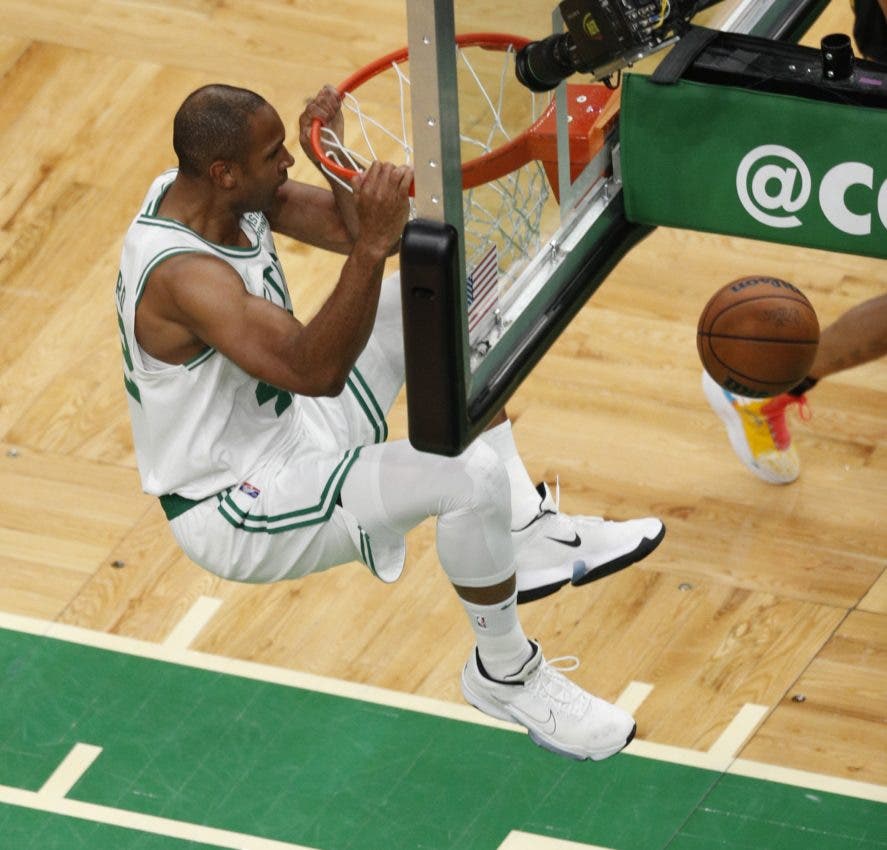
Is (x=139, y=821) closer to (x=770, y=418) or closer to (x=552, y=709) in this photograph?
(x=552, y=709)

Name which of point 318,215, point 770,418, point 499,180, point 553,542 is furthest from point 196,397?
point 770,418

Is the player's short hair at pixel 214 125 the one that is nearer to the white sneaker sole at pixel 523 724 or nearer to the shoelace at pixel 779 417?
the white sneaker sole at pixel 523 724

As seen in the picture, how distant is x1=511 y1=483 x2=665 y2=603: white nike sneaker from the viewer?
5.51 m

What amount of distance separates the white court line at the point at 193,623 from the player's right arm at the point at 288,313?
156cm

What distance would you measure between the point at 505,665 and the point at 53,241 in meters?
2.86

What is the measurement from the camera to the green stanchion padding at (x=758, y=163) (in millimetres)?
4203

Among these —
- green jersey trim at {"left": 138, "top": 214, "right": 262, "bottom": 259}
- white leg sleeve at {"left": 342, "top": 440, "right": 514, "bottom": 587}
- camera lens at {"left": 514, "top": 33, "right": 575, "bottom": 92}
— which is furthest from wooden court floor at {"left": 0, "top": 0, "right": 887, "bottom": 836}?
camera lens at {"left": 514, "top": 33, "right": 575, "bottom": 92}

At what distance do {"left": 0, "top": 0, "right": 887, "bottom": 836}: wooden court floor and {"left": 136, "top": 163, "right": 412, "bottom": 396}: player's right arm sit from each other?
1594 millimetres

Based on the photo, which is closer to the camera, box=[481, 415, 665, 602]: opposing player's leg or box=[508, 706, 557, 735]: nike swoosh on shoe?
box=[508, 706, 557, 735]: nike swoosh on shoe

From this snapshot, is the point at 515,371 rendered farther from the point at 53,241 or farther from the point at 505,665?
the point at 53,241

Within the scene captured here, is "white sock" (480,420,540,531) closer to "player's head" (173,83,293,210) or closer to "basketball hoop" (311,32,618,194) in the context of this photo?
"basketball hoop" (311,32,618,194)

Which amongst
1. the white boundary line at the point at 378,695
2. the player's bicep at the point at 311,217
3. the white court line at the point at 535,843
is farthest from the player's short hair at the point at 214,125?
the white court line at the point at 535,843

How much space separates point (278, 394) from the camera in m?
4.96

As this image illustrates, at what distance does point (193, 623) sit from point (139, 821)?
712mm
